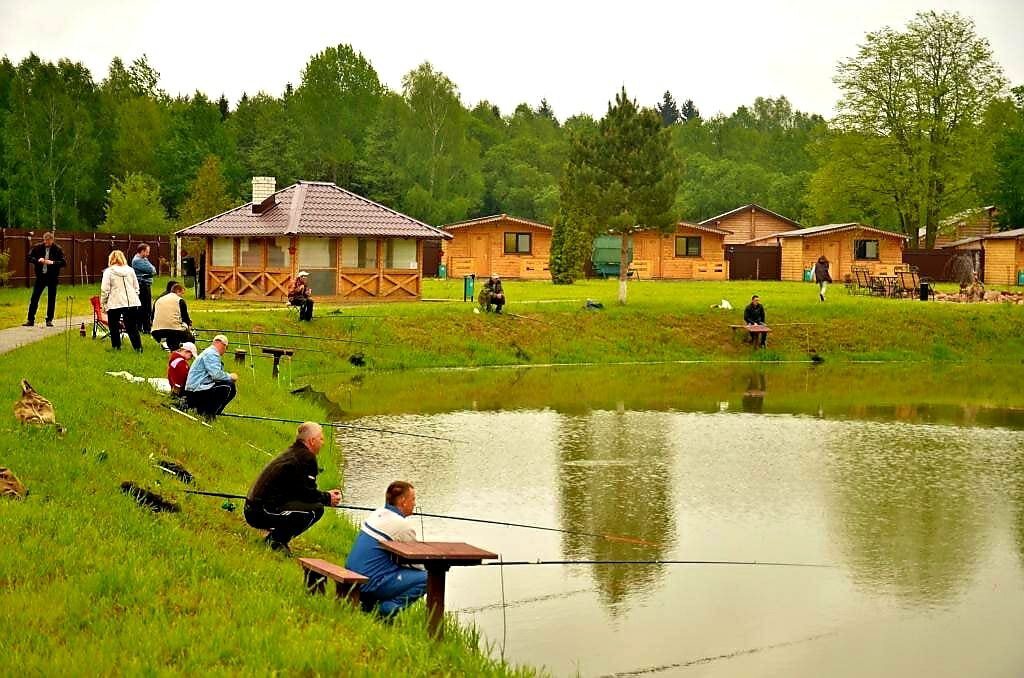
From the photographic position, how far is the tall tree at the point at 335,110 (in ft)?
282

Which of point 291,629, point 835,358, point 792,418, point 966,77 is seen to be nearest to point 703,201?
point 966,77

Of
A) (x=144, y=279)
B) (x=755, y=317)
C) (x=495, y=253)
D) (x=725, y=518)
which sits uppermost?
(x=495, y=253)

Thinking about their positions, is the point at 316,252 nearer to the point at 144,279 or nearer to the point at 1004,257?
the point at 144,279

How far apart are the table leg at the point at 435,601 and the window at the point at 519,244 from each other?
58991 mm

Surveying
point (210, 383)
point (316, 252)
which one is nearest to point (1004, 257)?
point (316, 252)

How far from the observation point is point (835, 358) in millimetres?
39781

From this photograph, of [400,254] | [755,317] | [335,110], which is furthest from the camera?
[335,110]

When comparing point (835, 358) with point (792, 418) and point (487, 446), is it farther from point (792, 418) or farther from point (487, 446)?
point (487, 446)

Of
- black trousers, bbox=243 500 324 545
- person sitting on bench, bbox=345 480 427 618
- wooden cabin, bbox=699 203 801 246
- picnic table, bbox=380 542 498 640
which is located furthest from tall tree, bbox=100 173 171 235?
picnic table, bbox=380 542 498 640

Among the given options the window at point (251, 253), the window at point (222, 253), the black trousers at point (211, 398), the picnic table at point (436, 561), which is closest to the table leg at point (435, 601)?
the picnic table at point (436, 561)

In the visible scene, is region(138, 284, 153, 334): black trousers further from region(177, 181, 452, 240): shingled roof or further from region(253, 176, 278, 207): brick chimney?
region(253, 176, 278, 207): brick chimney

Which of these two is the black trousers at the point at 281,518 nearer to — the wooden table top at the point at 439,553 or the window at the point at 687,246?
the wooden table top at the point at 439,553

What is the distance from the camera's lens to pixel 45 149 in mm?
77375

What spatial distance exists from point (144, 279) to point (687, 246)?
48895 mm
